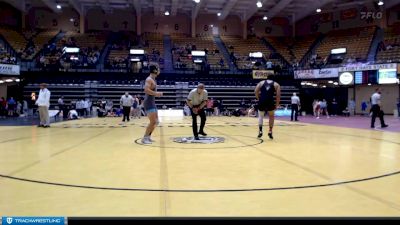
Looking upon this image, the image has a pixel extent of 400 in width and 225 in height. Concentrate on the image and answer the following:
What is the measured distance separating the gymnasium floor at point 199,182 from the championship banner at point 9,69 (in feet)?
67.2

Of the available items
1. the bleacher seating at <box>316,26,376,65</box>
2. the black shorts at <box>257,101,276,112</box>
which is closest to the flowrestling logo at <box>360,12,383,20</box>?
the bleacher seating at <box>316,26,376,65</box>

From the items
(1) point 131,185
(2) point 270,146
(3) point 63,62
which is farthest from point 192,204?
(3) point 63,62

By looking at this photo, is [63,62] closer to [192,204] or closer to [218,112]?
[218,112]

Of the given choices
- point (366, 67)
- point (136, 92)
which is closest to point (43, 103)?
point (136, 92)

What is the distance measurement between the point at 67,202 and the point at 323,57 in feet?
108

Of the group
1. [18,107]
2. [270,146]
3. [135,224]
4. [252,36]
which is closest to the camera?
[135,224]

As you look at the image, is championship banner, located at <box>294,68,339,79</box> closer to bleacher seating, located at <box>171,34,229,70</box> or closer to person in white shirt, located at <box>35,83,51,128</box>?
bleacher seating, located at <box>171,34,229,70</box>

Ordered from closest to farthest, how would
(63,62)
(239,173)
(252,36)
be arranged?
(239,173) → (63,62) → (252,36)

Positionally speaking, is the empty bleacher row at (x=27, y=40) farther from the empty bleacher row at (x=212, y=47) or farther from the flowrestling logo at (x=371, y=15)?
the flowrestling logo at (x=371, y=15)

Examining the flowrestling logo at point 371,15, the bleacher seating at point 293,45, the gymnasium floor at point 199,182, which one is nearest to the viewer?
the gymnasium floor at point 199,182

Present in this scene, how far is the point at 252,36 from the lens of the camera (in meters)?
40.8

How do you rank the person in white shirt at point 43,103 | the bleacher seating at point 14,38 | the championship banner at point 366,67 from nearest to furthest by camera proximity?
the person in white shirt at point 43,103, the championship banner at point 366,67, the bleacher seating at point 14,38

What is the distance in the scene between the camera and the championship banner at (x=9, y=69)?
24225mm

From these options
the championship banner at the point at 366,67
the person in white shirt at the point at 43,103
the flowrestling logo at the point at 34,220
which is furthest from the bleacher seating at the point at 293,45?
the flowrestling logo at the point at 34,220
